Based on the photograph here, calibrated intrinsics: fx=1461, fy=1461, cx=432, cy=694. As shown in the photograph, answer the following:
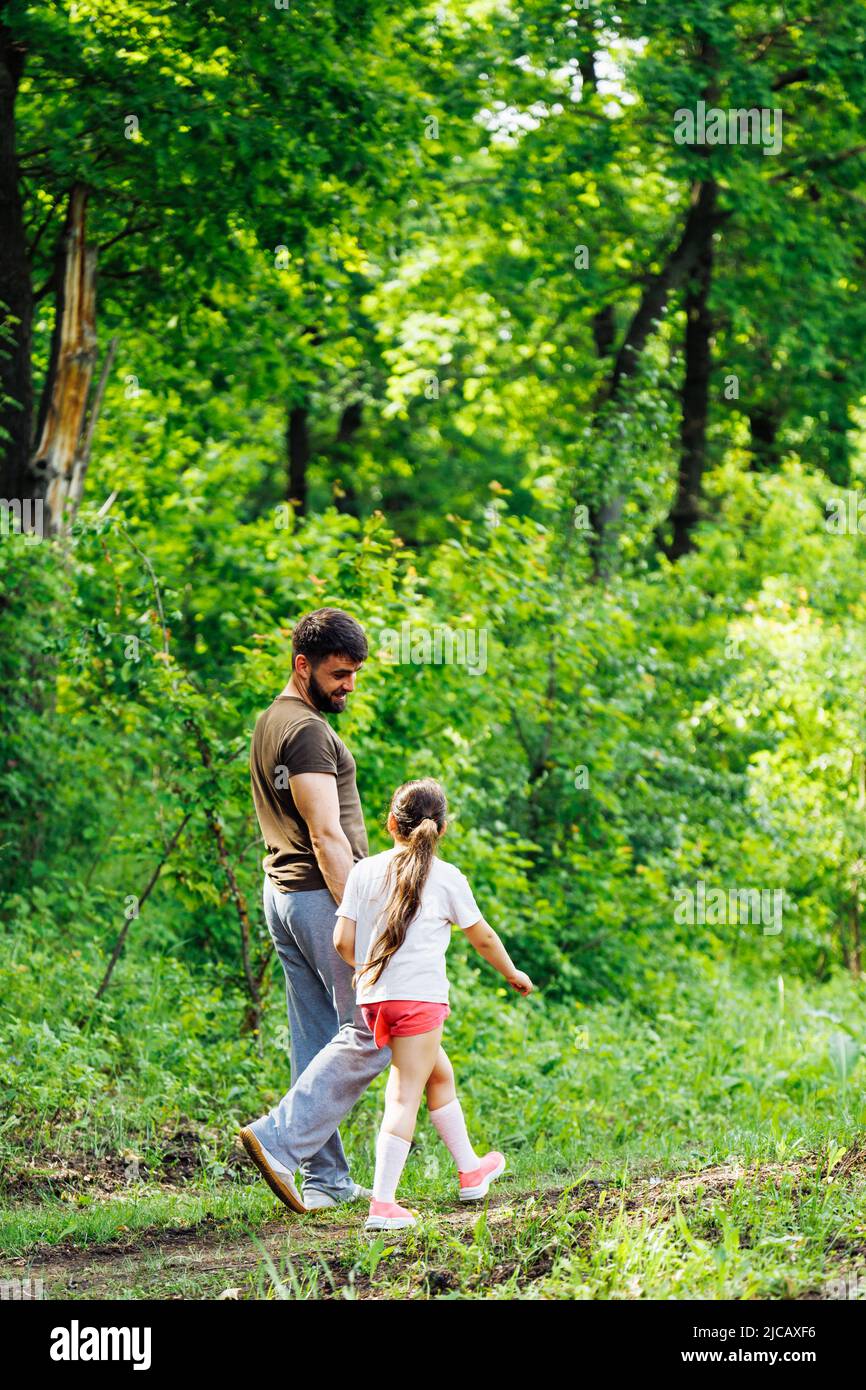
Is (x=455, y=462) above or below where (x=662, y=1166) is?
above

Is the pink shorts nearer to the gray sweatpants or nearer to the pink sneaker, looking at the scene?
the gray sweatpants

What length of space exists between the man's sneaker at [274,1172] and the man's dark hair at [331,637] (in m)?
1.70

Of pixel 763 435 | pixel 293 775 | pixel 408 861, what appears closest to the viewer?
pixel 408 861

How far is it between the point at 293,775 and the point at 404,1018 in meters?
0.92

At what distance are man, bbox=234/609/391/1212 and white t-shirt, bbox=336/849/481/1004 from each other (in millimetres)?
164

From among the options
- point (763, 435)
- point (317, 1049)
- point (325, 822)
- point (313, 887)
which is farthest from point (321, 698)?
point (763, 435)

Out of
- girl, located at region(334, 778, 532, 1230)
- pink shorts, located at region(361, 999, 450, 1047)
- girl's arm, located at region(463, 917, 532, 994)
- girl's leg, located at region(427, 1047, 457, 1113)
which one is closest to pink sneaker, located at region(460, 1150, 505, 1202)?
girl's leg, located at region(427, 1047, 457, 1113)

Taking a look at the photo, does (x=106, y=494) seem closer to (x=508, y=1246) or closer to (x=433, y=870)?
(x=433, y=870)

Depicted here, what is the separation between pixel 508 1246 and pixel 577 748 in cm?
634

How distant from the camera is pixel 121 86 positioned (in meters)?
9.59

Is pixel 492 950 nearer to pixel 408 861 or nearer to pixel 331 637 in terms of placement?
pixel 408 861

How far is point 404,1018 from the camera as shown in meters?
4.98

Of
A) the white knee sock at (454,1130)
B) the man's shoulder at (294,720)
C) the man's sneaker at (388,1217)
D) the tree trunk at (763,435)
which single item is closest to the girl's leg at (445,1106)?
the white knee sock at (454,1130)
